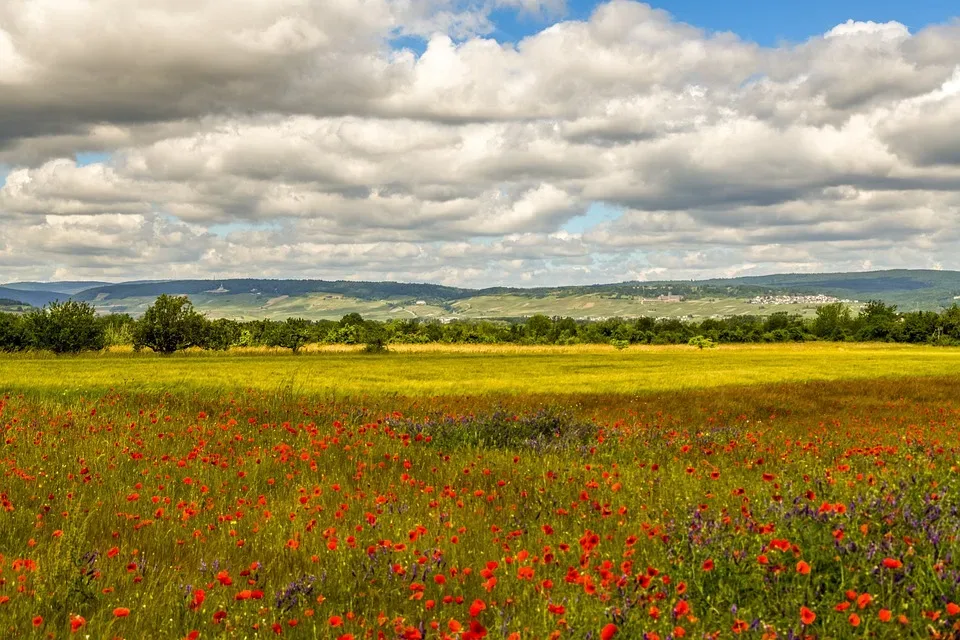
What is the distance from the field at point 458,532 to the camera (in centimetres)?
394

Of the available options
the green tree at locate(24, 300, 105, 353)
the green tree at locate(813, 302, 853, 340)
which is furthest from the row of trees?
the green tree at locate(813, 302, 853, 340)

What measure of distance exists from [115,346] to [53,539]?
79.2 meters

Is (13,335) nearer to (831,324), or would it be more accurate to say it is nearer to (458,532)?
(458,532)

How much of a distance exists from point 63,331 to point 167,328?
9304mm

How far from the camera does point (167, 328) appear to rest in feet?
222

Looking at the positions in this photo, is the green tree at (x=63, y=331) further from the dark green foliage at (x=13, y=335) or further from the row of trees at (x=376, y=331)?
the dark green foliage at (x=13, y=335)

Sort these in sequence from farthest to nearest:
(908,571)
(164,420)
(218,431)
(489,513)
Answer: (164,420)
(218,431)
(489,513)
(908,571)

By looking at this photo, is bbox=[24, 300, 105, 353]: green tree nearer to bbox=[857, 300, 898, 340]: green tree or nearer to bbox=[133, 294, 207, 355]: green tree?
bbox=[133, 294, 207, 355]: green tree

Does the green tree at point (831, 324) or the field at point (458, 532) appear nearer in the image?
the field at point (458, 532)

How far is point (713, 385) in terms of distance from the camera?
31.1 meters

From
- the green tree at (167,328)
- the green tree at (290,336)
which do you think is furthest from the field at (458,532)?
the green tree at (290,336)

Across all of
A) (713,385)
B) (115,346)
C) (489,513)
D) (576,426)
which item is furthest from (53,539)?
(115,346)

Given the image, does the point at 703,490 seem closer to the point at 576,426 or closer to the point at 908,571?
the point at 908,571

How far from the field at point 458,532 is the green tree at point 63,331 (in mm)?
60053
